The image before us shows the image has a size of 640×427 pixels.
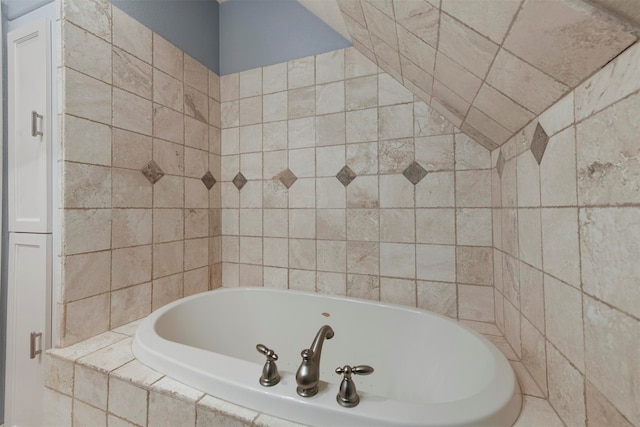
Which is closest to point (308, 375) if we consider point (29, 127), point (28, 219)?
point (28, 219)

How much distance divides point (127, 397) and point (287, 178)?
118 cm

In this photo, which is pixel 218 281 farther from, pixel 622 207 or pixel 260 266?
pixel 622 207

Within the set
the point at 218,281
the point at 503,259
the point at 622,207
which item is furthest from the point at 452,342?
the point at 218,281

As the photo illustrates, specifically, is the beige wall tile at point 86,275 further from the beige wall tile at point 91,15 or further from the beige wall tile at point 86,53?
the beige wall tile at point 91,15

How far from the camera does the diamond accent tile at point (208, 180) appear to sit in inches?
65.2

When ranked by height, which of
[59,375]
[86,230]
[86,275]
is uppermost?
[86,230]

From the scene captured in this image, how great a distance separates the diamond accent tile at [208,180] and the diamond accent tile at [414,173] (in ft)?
3.89

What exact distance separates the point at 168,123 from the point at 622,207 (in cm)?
172

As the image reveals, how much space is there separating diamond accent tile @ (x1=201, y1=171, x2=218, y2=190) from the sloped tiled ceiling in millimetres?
1162

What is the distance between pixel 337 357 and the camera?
134 centimetres

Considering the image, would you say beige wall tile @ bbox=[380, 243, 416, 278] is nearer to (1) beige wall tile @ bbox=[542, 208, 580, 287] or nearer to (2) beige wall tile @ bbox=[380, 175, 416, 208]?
(2) beige wall tile @ bbox=[380, 175, 416, 208]

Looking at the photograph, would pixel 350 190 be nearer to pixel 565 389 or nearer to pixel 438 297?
pixel 438 297

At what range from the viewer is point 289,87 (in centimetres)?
161

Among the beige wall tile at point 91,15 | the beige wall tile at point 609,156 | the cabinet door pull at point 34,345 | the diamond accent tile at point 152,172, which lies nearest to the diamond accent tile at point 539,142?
the beige wall tile at point 609,156
